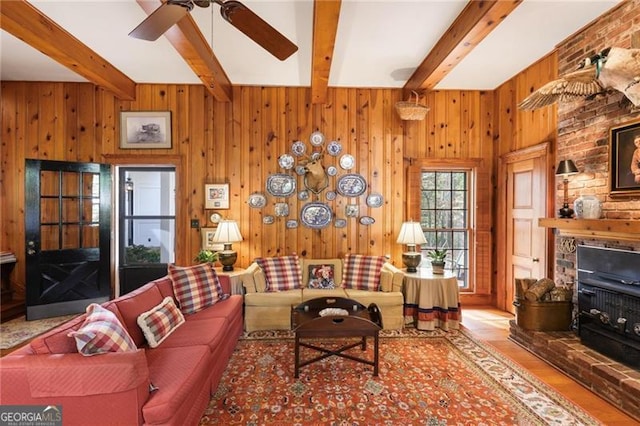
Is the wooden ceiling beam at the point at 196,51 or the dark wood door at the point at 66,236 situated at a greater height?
the wooden ceiling beam at the point at 196,51

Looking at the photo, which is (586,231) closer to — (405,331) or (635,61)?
(635,61)

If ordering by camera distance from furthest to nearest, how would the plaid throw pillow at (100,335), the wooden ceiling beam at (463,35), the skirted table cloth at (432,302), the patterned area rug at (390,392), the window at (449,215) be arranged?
the window at (449,215), the skirted table cloth at (432,302), the wooden ceiling beam at (463,35), the patterned area rug at (390,392), the plaid throw pillow at (100,335)

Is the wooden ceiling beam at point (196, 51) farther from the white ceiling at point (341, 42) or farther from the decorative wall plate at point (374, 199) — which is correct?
the decorative wall plate at point (374, 199)

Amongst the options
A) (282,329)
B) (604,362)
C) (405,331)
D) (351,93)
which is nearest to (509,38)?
(351,93)

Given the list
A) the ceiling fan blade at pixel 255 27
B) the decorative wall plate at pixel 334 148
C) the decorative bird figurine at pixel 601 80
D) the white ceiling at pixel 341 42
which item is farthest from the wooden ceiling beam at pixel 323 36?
the decorative bird figurine at pixel 601 80

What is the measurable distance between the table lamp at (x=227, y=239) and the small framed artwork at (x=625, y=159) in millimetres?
3920

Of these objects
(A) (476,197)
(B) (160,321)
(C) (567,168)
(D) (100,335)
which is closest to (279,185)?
(B) (160,321)

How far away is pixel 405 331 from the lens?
11.9 feet

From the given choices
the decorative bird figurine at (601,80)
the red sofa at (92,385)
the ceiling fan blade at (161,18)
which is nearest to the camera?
the red sofa at (92,385)

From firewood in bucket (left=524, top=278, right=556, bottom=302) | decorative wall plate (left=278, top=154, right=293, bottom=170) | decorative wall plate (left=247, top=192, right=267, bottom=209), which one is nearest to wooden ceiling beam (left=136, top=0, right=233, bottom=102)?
decorative wall plate (left=278, top=154, right=293, bottom=170)

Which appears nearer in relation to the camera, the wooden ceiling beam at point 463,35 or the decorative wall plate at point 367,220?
the wooden ceiling beam at point 463,35

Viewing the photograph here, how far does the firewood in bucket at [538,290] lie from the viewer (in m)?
3.17

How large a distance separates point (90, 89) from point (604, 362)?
21.4 feet

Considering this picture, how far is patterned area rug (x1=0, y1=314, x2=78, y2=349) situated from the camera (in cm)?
330
